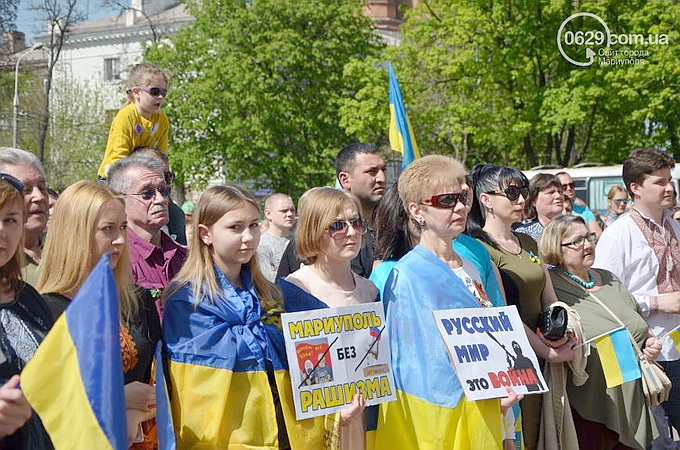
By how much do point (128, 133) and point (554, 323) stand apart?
10.9 ft

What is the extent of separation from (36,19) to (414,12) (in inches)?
644

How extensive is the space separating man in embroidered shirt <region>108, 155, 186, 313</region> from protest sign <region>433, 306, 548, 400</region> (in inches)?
55.7

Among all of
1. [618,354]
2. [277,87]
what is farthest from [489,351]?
[277,87]

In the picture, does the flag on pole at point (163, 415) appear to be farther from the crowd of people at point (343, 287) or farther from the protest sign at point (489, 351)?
the protest sign at point (489, 351)

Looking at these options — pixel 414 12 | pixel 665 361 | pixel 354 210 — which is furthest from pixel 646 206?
pixel 414 12

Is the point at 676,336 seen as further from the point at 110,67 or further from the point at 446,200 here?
the point at 110,67

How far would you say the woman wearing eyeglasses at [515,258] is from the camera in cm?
522

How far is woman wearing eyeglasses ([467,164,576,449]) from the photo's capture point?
5.22 m

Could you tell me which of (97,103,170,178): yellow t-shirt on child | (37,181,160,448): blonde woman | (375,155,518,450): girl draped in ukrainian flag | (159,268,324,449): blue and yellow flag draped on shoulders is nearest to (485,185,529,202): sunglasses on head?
(375,155,518,450): girl draped in ukrainian flag

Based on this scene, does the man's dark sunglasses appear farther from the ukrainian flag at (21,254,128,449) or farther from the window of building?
the window of building

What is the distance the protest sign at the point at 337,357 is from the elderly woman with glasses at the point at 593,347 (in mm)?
2086

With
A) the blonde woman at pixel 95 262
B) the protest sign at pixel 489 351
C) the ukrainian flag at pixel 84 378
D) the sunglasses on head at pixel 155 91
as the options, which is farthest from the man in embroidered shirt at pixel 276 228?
the ukrainian flag at pixel 84 378

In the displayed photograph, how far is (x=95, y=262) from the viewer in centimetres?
363

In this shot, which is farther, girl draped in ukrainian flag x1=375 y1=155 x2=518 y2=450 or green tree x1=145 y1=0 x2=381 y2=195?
green tree x1=145 y1=0 x2=381 y2=195
